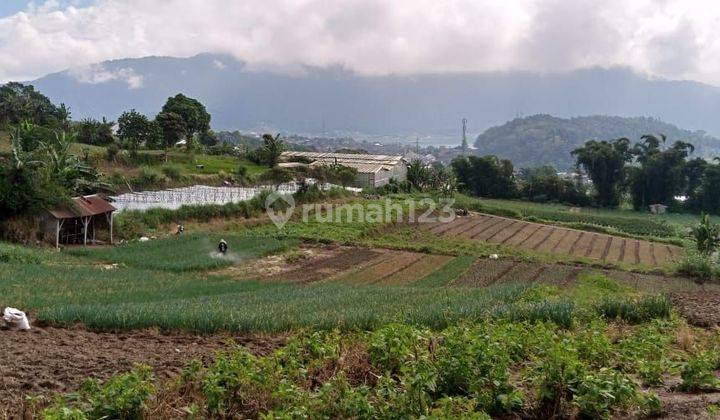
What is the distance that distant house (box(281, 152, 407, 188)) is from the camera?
64.0 m

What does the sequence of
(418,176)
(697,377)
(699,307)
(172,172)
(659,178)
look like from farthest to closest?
(418,176), (659,178), (172,172), (699,307), (697,377)

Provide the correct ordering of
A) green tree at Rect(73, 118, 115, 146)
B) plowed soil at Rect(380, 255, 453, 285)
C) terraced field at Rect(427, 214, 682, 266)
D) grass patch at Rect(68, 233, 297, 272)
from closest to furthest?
grass patch at Rect(68, 233, 297, 272) → plowed soil at Rect(380, 255, 453, 285) → terraced field at Rect(427, 214, 682, 266) → green tree at Rect(73, 118, 115, 146)

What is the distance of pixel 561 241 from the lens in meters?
42.3

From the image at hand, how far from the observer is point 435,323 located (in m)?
11.0

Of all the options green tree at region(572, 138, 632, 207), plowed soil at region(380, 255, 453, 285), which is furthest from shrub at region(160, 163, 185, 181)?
green tree at region(572, 138, 632, 207)

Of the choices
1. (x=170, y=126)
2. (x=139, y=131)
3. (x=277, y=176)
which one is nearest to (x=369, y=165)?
(x=277, y=176)

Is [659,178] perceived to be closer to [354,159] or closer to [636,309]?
[354,159]

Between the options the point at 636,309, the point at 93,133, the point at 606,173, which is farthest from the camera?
the point at 606,173

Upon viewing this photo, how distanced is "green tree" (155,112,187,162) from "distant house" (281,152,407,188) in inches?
462

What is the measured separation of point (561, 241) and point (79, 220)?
30.8m

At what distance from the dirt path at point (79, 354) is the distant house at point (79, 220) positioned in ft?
57.0

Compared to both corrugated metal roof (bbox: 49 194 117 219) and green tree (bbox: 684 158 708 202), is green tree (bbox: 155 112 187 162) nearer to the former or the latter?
corrugated metal roof (bbox: 49 194 117 219)

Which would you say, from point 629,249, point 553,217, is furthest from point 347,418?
point 553,217

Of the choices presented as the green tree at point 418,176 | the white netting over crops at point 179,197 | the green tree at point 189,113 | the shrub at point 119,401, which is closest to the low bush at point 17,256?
the white netting over crops at point 179,197
